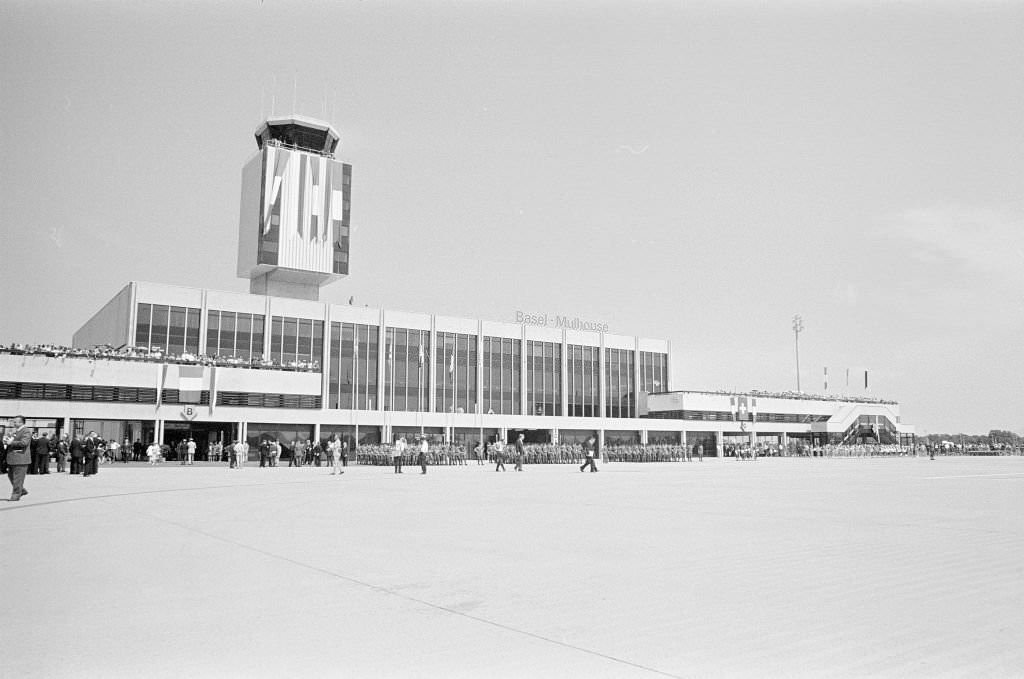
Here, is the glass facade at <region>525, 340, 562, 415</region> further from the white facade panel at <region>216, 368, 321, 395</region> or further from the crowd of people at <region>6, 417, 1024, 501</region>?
the white facade panel at <region>216, 368, 321, 395</region>

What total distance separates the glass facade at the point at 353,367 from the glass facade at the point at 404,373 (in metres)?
1.29

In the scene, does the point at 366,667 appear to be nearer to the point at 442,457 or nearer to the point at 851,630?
the point at 851,630

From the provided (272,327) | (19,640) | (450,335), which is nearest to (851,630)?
(19,640)

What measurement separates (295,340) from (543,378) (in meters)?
27.6

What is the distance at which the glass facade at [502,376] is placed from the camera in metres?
80.3

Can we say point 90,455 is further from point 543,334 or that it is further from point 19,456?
point 543,334

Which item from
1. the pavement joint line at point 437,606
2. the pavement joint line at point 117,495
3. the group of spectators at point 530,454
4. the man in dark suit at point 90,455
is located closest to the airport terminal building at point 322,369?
the group of spectators at point 530,454

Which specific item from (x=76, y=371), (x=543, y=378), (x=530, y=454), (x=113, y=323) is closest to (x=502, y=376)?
(x=543, y=378)

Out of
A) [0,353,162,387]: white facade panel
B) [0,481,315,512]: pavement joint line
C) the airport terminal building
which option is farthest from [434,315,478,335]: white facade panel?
[0,481,315,512]: pavement joint line

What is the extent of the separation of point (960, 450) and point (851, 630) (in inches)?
4095

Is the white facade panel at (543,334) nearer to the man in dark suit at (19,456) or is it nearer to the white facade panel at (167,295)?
the white facade panel at (167,295)

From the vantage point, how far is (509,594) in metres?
7.98

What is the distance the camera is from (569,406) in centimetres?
8631

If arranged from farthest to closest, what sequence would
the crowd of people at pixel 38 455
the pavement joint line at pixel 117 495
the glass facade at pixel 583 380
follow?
the glass facade at pixel 583 380 < the crowd of people at pixel 38 455 < the pavement joint line at pixel 117 495
